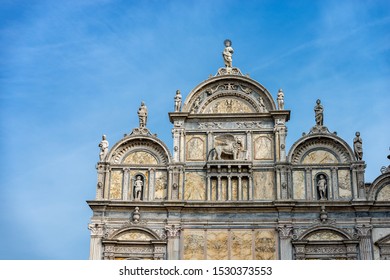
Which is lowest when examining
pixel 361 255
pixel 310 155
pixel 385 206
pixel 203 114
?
pixel 361 255

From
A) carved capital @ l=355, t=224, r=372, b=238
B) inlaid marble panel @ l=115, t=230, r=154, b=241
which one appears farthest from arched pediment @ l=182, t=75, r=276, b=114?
carved capital @ l=355, t=224, r=372, b=238

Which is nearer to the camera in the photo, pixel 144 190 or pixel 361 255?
pixel 361 255

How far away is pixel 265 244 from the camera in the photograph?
71.1ft

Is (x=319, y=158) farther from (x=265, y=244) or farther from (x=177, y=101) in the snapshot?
(x=177, y=101)

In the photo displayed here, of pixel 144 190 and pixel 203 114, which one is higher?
pixel 203 114

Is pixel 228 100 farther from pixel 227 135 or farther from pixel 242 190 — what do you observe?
pixel 242 190

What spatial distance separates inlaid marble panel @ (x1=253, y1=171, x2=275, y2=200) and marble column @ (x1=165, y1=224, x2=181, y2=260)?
2.94m

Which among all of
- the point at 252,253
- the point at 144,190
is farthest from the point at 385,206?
the point at 144,190

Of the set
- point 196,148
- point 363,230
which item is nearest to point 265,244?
point 363,230

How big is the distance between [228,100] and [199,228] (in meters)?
4.95

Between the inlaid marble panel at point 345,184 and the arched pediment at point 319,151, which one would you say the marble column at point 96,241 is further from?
the inlaid marble panel at point 345,184

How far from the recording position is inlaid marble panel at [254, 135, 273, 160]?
75.4ft

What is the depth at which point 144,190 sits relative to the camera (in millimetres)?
22766

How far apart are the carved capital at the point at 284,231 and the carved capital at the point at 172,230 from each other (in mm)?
3303
